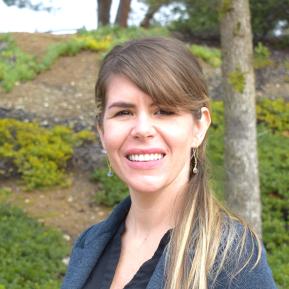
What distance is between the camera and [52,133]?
8.45 meters

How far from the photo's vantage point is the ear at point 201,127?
212 centimetres

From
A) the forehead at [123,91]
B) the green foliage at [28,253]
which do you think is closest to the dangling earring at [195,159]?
the forehead at [123,91]

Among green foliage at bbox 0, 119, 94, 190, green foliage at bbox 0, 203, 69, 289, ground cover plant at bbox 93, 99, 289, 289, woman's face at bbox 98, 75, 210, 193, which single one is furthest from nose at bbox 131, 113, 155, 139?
green foliage at bbox 0, 119, 94, 190

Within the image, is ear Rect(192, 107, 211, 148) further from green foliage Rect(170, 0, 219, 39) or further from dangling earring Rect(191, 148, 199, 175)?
green foliage Rect(170, 0, 219, 39)

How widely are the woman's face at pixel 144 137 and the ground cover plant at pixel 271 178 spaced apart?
2.82 meters

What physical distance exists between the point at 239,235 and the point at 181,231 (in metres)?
0.18

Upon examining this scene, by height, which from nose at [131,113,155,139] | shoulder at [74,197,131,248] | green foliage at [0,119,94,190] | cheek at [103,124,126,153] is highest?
nose at [131,113,155,139]

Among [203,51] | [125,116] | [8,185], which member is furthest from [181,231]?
[203,51]

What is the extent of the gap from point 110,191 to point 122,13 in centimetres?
754

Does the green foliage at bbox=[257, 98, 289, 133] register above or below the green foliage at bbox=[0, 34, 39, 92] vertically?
below

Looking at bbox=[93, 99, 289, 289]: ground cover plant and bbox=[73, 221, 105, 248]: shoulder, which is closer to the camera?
bbox=[73, 221, 105, 248]: shoulder

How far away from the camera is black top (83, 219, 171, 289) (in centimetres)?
204

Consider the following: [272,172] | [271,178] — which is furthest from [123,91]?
[272,172]

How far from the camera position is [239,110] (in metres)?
5.61
